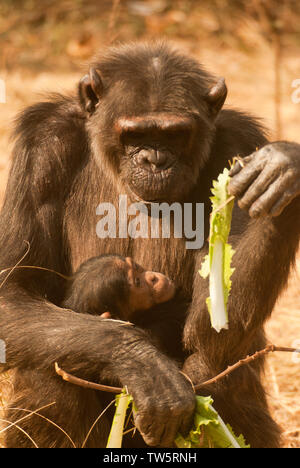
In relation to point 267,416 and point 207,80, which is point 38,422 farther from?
point 207,80

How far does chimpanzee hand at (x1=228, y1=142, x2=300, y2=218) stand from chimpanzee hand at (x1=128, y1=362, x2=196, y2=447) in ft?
3.37

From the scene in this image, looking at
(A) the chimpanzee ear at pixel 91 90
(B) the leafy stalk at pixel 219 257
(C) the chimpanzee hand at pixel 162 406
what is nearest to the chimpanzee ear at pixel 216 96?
(A) the chimpanzee ear at pixel 91 90

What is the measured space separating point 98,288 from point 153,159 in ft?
2.84

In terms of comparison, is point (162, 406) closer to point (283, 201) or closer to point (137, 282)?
point (137, 282)

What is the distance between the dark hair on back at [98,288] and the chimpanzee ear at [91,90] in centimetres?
102

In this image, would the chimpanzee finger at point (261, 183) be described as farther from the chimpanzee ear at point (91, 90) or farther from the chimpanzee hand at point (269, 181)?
the chimpanzee ear at point (91, 90)

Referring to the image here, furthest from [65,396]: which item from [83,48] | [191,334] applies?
[83,48]

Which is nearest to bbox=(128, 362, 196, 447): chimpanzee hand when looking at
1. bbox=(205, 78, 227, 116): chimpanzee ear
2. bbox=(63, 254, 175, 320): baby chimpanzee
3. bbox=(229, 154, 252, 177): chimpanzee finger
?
bbox=(63, 254, 175, 320): baby chimpanzee

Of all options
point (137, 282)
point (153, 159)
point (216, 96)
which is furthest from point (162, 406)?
point (216, 96)

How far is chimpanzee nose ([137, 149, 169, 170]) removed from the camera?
4.89 m

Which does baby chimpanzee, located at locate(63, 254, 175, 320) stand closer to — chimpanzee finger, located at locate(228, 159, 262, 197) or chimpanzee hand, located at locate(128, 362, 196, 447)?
chimpanzee hand, located at locate(128, 362, 196, 447)

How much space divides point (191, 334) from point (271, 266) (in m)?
0.73

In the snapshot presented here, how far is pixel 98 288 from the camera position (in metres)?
5.02

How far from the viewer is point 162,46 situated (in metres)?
5.59
